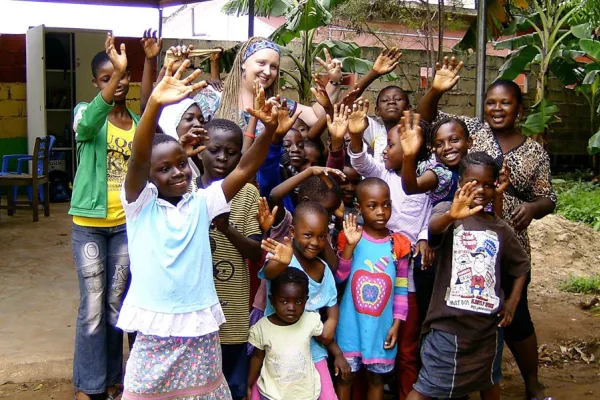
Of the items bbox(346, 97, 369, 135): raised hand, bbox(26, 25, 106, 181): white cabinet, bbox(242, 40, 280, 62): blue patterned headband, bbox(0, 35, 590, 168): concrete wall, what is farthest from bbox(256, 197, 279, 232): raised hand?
bbox(26, 25, 106, 181): white cabinet

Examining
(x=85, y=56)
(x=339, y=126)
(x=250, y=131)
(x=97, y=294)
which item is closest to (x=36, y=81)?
(x=85, y=56)

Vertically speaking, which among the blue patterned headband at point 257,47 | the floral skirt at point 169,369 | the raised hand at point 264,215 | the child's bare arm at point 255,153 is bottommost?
the floral skirt at point 169,369

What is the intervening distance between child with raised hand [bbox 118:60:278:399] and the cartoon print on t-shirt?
1.08 m

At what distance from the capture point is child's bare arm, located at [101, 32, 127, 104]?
2996mm

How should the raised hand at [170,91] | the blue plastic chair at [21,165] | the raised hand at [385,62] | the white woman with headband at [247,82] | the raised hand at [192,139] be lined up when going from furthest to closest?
the blue plastic chair at [21,165] → the raised hand at [385,62] → the white woman with headband at [247,82] → the raised hand at [192,139] → the raised hand at [170,91]

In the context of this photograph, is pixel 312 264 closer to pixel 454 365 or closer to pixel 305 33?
pixel 454 365

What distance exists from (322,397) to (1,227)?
6624 mm

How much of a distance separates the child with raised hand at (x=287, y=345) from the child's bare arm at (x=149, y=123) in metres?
0.86

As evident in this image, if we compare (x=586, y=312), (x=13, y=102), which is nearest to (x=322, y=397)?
(x=586, y=312)

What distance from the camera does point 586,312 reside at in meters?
5.69

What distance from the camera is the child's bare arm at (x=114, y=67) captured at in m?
3.00

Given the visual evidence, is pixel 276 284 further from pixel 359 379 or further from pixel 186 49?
pixel 186 49

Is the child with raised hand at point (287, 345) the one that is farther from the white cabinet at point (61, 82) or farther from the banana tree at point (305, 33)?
the white cabinet at point (61, 82)

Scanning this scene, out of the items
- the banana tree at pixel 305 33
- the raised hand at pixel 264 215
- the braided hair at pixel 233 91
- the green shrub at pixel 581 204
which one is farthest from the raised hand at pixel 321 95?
the green shrub at pixel 581 204
